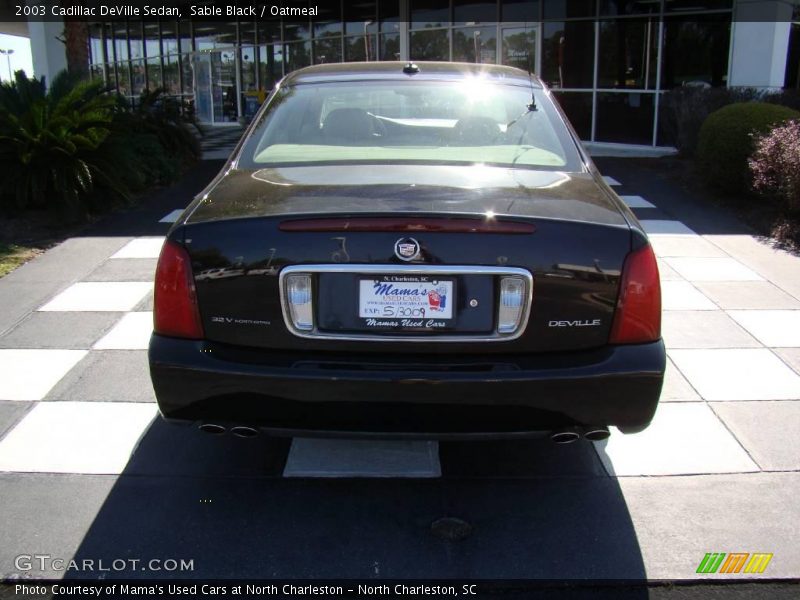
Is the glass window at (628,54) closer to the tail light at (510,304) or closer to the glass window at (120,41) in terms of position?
the tail light at (510,304)

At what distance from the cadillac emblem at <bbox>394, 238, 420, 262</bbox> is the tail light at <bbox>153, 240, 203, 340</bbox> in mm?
769

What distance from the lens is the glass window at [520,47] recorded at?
1722cm

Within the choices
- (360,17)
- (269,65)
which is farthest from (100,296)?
(269,65)

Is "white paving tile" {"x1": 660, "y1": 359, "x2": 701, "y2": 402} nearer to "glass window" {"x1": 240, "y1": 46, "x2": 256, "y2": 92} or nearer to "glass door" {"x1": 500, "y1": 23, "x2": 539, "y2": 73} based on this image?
"glass door" {"x1": 500, "y1": 23, "x2": 539, "y2": 73}

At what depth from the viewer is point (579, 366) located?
2.85m

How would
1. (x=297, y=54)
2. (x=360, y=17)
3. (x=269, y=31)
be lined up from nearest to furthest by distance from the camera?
(x=360, y=17)
(x=297, y=54)
(x=269, y=31)

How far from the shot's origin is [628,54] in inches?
603

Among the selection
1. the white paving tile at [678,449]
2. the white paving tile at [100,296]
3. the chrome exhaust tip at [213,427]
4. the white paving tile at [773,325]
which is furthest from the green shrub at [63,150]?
the white paving tile at [678,449]

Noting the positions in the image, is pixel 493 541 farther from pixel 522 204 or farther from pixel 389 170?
pixel 389 170

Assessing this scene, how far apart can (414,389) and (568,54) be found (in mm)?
15035

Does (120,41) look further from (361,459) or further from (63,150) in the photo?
(361,459)

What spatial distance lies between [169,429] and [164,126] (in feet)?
31.4

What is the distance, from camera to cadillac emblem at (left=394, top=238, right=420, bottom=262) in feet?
9.17

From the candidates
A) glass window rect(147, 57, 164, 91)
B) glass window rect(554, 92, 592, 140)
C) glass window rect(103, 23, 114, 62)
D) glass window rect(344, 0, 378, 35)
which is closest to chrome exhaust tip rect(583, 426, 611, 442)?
glass window rect(554, 92, 592, 140)
